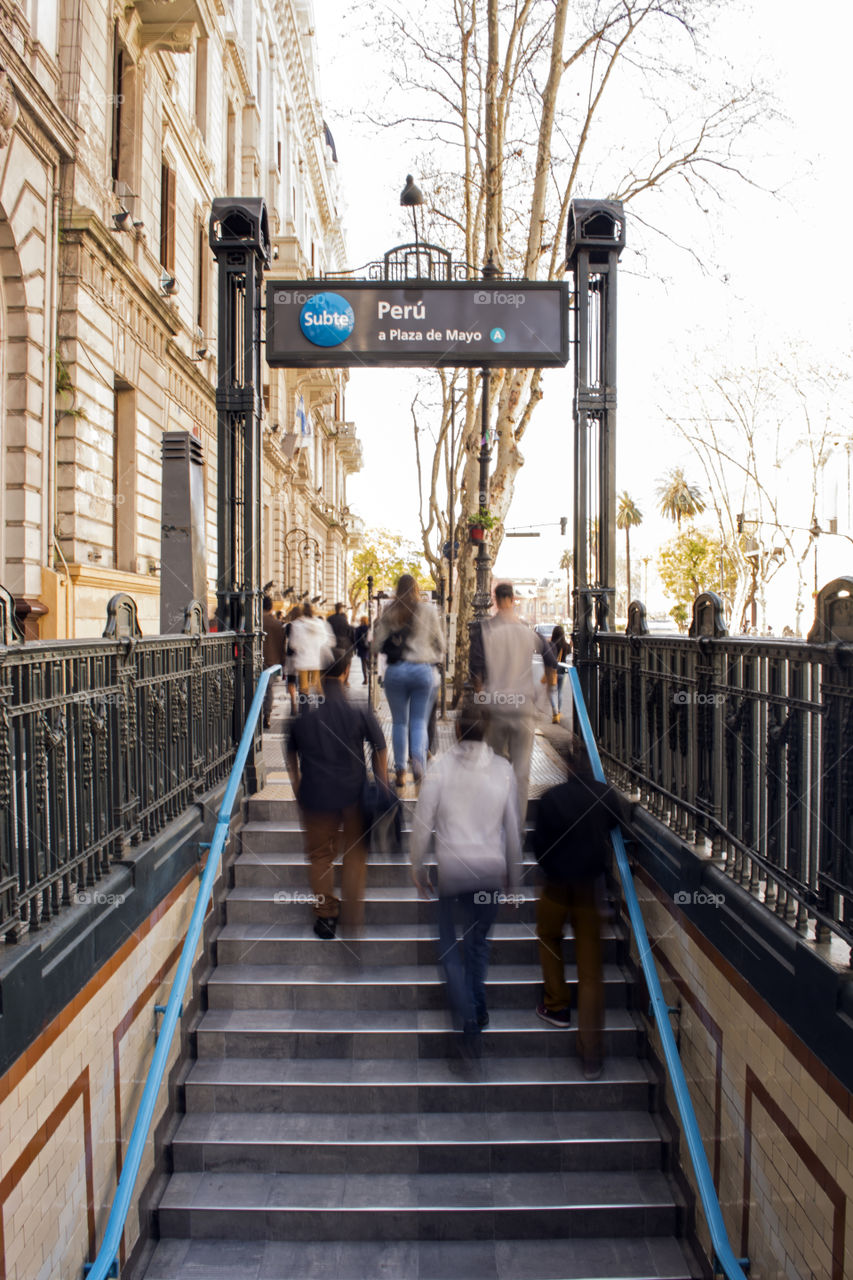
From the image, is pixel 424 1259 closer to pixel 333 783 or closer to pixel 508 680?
pixel 333 783

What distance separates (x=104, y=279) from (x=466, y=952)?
13.2 metres

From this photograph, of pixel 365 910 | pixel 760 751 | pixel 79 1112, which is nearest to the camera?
pixel 79 1112

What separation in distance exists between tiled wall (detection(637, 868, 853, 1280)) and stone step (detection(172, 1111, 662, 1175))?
0.42 metres

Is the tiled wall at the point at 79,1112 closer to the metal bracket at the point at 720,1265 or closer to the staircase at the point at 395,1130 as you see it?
the staircase at the point at 395,1130

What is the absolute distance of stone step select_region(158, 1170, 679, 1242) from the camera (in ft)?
15.3

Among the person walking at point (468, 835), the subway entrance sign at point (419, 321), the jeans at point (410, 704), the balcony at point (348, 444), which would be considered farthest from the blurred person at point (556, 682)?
the balcony at point (348, 444)

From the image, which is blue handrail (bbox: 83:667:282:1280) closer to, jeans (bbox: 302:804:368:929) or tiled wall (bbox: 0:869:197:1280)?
tiled wall (bbox: 0:869:197:1280)

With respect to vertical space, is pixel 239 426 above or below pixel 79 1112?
above

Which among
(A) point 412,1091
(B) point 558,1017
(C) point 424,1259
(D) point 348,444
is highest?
(D) point 348,444

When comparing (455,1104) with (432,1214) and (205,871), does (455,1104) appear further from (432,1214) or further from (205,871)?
(205,871)

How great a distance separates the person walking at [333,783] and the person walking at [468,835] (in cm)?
80

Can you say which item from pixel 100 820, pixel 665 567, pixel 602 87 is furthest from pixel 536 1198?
pixel 665 567

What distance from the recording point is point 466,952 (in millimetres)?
5273

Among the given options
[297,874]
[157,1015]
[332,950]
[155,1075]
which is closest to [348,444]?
[297,874]
